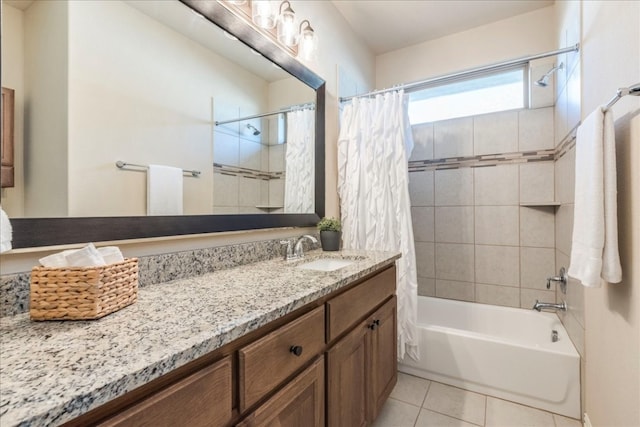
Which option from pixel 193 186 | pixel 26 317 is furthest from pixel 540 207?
pixel 26 317

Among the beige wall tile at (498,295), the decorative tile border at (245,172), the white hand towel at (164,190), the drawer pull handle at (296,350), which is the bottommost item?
the beige wall tile at (498,295)

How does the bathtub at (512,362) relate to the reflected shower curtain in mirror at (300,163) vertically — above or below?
below

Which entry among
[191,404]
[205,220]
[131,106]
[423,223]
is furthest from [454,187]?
[191,404]

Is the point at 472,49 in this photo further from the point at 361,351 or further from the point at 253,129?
the point at 361,351

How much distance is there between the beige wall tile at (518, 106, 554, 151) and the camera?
229 cm

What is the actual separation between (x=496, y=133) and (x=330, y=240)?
1734mm

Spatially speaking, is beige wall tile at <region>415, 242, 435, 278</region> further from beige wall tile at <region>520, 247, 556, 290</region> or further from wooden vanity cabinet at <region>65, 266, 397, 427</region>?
wooden vanity cabinet at <region>65, 266, 397, 427</region>

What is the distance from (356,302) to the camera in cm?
124

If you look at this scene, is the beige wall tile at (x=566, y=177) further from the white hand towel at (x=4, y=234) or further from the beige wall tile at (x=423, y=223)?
the white hand towel at (x=4, y=234)

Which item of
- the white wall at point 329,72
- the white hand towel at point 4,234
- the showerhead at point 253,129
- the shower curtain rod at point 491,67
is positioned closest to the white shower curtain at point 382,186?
the white wall at point 329,72

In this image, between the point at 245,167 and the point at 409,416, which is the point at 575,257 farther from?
the point at 245,167

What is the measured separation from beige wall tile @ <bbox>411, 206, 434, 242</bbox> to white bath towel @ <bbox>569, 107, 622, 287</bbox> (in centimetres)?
157

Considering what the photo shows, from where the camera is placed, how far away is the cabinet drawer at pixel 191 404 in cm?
50

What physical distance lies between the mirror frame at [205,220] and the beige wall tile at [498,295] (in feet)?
5.19
